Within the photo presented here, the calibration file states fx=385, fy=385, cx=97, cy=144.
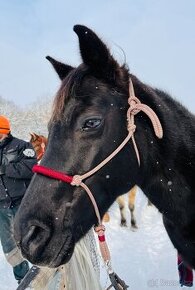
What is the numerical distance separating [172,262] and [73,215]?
4.92 metres

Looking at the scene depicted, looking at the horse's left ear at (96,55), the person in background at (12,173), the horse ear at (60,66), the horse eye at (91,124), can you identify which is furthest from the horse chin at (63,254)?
the person in background at (12,173)

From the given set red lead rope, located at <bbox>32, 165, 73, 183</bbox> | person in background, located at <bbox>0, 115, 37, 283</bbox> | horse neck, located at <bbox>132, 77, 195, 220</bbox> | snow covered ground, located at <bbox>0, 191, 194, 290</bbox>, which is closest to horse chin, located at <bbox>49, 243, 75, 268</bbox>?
red lead rope, located at <bbox>32, 165, 73, 183</bbox>

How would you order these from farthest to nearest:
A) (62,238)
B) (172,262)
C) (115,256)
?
(115,256) < (172,262) < (62,238)

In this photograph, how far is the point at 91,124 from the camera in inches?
99.1

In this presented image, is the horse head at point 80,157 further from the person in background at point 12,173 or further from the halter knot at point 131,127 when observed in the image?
the person in background at point 12,173

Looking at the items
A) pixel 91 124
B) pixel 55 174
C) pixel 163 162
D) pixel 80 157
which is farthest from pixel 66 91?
pixel 163 162

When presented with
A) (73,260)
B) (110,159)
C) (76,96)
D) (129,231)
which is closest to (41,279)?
(73,260)

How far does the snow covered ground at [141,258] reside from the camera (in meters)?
6.19

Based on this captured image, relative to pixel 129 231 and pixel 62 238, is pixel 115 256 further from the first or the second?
pixel 62 238

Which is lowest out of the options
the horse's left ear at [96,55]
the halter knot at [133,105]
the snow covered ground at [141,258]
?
the snow covered ground at [141,258]

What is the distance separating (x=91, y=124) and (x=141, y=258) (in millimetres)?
5299

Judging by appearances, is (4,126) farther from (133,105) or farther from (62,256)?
(62,256)

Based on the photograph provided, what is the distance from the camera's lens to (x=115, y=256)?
7500mm

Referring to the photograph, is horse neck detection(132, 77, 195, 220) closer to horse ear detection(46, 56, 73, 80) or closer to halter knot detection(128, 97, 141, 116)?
halter knot detection(128, 97, 141, 116)
